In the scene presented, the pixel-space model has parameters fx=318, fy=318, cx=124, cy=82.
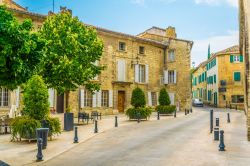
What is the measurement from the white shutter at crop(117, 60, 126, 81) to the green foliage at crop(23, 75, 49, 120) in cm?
1791

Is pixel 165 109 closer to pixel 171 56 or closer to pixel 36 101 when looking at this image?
pixel 171 56

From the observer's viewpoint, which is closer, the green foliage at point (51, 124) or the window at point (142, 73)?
the green foliage at point (51, 124)

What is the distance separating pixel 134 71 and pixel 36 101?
20.0 m

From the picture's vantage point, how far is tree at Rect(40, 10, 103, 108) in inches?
696

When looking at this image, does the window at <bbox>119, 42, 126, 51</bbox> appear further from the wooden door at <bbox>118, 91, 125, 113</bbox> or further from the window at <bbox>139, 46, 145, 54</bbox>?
the wooden door at <bbox>118, 91, 125, 113</bbox>

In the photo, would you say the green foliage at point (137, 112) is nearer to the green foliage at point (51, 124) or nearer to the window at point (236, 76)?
the green foliage at point (51, 124)

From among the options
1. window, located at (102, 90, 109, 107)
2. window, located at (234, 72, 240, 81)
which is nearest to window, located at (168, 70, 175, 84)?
window, located at (102, 90, 109, 107)

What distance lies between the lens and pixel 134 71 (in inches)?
1278

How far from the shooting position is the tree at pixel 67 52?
17672mm

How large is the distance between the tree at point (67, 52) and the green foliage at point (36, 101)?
3708mm

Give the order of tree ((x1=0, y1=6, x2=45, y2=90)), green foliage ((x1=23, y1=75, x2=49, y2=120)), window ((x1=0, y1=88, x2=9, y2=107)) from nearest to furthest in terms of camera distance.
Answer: tree ((x1=0, y1=6, x2=45, y2=90)), green foliage ((x1=23, y1=75, x2=49, y2=120)), window ((x1=0, y1=88, x2=9, y2=107))

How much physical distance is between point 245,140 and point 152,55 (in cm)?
2233

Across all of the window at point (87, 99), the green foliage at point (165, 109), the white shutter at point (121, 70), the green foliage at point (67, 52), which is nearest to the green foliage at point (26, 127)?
the green foliage at point (67, 52)

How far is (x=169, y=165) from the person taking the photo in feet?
28.3
